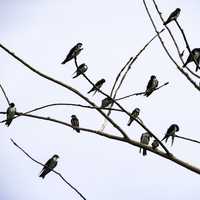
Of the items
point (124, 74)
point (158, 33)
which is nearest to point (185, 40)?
point (158, 33)

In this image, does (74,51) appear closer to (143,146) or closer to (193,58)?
(193,58)

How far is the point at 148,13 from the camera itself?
5770 millimetres

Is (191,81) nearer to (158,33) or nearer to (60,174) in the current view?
(158,33)

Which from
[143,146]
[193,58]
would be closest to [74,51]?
[193,58]

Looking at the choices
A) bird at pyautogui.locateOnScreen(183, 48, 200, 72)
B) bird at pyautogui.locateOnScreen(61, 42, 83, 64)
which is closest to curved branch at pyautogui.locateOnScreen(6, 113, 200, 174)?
bird at pyautogui.locateOnScreen(183, 48, 200, 72)

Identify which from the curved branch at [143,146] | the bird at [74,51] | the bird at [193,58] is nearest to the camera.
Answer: the curved branch at [143,146]

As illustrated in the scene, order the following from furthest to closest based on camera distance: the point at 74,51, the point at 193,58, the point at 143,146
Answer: the point at 74,51, the point at 193,58, the point at 143,146

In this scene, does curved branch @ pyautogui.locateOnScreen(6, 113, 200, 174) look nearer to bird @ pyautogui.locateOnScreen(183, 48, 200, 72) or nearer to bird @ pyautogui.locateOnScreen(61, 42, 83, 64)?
bird @ pyautogui.locateOnScreen(183, 48, 200, 72)

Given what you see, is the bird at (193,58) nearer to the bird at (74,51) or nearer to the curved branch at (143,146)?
the curved branch at (143,146)

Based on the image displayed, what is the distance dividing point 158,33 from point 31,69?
1.46 m

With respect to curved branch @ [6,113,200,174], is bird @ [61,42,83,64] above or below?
above

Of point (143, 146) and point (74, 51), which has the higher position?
point (74, 51)

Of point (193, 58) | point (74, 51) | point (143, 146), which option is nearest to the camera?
point (143, 146)

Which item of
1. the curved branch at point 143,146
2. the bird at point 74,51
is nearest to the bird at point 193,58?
the curved branch at point 143,146
